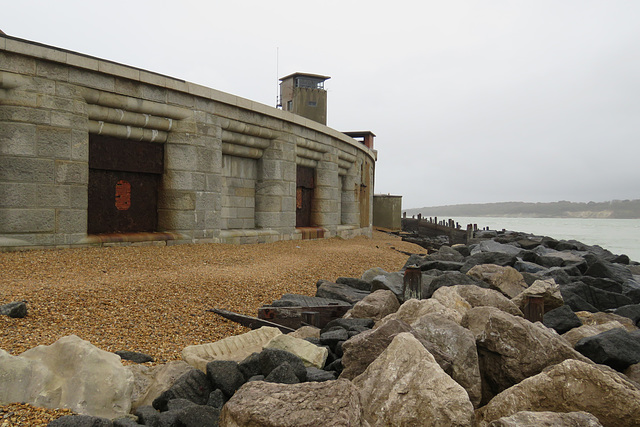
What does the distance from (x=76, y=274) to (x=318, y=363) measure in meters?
4.03

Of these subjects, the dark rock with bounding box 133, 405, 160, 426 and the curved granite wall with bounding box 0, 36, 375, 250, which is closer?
the dark rock with bounding box 133, 405, 160, 426

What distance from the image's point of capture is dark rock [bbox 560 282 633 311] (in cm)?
590

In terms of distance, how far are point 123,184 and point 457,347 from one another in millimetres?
7615

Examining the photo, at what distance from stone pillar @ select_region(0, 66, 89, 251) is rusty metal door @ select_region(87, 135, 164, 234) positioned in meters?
0.52

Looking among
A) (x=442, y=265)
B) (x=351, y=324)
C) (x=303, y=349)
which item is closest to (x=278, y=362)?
(x=303, y=349)

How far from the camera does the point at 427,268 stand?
8.02m

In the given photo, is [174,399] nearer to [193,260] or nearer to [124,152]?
[193,260]

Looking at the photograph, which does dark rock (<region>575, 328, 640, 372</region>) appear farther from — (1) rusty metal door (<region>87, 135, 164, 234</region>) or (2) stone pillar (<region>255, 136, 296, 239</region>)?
(2) stone pillar (<region>255, 136, 296, 239</region>)

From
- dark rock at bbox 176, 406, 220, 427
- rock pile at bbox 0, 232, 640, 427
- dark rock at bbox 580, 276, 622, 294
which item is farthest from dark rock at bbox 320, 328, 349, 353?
dark rock at bbox 580, 276, 622, 294

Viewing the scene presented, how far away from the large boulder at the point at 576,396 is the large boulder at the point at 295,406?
0.85m

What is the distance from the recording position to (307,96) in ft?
82.7

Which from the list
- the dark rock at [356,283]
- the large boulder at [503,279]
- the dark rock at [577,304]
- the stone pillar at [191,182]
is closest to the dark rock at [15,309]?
the dark rock at [356,283]

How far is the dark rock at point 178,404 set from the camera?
246 cm

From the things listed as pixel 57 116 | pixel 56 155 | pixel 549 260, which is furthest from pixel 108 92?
pixel 549 260
